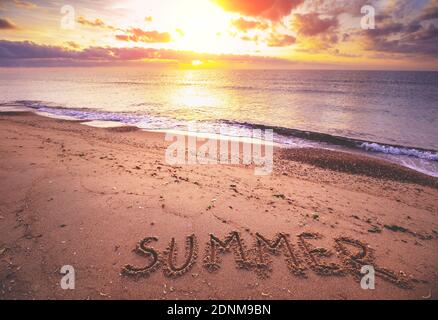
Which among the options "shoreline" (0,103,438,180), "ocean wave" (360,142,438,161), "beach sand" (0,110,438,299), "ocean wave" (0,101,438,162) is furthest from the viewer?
"ocean wave" (0,101,438,162)

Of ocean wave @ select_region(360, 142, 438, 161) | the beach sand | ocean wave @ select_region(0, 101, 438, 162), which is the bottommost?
the beach sand

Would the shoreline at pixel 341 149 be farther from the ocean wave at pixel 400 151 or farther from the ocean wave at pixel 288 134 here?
the ocean wave at pixel 400 151

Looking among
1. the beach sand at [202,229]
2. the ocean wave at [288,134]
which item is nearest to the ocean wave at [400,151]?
the ocean wave at [288,134]

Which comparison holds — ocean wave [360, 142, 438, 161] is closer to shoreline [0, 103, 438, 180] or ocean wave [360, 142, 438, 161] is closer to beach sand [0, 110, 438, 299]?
shoreline [0, 103, 438, 180]

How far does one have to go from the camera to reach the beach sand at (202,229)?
4.25 metres

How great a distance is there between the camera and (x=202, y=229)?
18.4 ft

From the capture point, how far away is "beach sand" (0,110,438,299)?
425 centimetres

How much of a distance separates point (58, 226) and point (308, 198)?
22.2ft

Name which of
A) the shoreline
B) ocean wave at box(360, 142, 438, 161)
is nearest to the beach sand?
the shoreline

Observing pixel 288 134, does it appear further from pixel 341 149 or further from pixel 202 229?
pixel 202 229

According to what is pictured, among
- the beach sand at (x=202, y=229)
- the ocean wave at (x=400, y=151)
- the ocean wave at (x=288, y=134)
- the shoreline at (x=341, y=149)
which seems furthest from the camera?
the ocean wave at (x=288, y=134)

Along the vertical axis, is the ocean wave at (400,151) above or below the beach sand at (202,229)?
above

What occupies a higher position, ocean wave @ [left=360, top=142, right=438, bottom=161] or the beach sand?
ocean wave @ [left=360, top=142, right=438, bottom=161]

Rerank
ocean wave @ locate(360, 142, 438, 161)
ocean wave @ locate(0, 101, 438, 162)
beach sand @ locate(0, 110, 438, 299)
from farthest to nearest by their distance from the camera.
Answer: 1. ocean wave @ locate(0, 101, 438, 162)
2. ocean wave @ locate(360, 142, 438, 161)
3. beach sand @ locate(0, 110, 438, 299)
